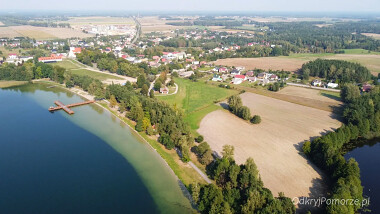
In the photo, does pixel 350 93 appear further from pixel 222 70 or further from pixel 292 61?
pixel 292 61

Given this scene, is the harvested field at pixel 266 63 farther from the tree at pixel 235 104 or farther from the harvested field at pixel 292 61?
the tree at pixel 235 104

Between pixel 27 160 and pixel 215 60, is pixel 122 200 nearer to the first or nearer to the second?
pixel 27 160

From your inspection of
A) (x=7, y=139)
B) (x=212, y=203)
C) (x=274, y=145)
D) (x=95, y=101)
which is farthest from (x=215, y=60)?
(x=212, y=203)

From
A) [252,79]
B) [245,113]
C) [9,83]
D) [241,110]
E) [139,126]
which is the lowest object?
[139,126]

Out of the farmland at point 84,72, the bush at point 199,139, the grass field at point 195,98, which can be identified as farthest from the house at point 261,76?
the bush at point 199,139

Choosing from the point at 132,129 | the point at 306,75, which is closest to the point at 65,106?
the point at 132,129

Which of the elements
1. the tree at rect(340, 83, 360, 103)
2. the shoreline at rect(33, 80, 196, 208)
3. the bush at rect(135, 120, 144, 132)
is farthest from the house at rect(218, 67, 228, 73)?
the bush at rect(135, 120, 144, 132)
